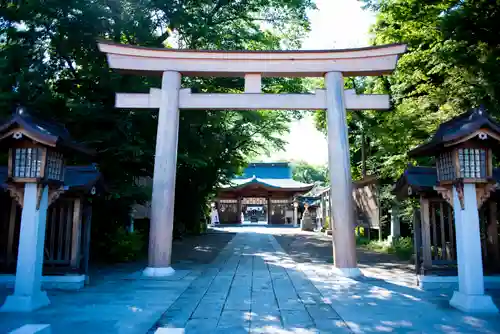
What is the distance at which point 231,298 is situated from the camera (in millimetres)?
6520

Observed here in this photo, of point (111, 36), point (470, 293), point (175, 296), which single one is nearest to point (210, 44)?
point (111, 36)

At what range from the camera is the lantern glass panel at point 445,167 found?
623cm

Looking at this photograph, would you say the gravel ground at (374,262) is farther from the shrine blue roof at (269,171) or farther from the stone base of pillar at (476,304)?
the shrine blue roof at (269,171)

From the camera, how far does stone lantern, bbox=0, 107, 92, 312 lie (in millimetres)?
5801

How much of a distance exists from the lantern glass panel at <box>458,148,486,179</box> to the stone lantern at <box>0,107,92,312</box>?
667cm

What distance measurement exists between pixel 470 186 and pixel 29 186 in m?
7.20

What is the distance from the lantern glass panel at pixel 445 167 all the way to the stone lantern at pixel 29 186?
6607 millimetres

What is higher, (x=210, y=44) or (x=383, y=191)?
(x=210, y=44)

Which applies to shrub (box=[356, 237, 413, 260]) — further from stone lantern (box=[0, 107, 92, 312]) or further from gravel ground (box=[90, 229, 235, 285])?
stone lantern (box=[0, 107, 92, 312])

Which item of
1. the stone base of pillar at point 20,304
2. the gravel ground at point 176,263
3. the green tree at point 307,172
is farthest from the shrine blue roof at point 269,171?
the stone base of pillar at point 20,304

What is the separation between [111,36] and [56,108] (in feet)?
9.72

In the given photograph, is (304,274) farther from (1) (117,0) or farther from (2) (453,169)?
(1) (117,0)

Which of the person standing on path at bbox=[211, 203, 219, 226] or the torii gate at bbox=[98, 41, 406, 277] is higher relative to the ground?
the torii gate at bbox=[98, 41, 406, 277]

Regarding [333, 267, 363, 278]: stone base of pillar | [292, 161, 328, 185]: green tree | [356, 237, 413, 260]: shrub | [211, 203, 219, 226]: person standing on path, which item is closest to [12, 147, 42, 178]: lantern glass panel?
[333, 267, 363, 278]: stone base of pillar
